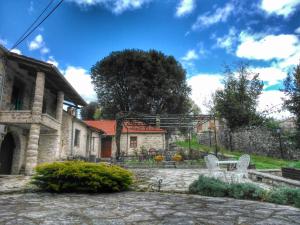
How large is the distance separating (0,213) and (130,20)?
7493mm

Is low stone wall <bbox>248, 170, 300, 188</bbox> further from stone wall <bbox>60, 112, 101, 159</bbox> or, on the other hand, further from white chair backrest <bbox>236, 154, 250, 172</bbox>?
stone wall <bbox>60, 112, 101, 159</bbox>

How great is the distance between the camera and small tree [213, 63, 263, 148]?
2175 cm

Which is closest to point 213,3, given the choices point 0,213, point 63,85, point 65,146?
point 0,213

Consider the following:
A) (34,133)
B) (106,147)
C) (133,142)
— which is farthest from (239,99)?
(34,133)

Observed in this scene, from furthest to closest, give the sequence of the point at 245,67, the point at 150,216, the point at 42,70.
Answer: the point at 245,67 < the point at 42,70 < the point at 150,216

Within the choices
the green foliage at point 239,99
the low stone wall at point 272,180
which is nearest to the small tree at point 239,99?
the green foliage at point 239,99

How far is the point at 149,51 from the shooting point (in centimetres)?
2361

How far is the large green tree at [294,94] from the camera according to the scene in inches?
590

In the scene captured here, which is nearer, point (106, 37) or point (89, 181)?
point (89, 181)

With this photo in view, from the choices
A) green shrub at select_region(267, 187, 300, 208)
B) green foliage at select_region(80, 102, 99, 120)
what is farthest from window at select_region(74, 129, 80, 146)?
green foliage at select_region(80, 102, 99, 120)

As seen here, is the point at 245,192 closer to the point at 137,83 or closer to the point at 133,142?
the point at 137,83

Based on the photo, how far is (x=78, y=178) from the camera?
6250mm

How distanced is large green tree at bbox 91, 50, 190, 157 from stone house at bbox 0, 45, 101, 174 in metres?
6.42

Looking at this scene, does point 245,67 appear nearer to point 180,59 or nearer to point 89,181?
point 180,59
